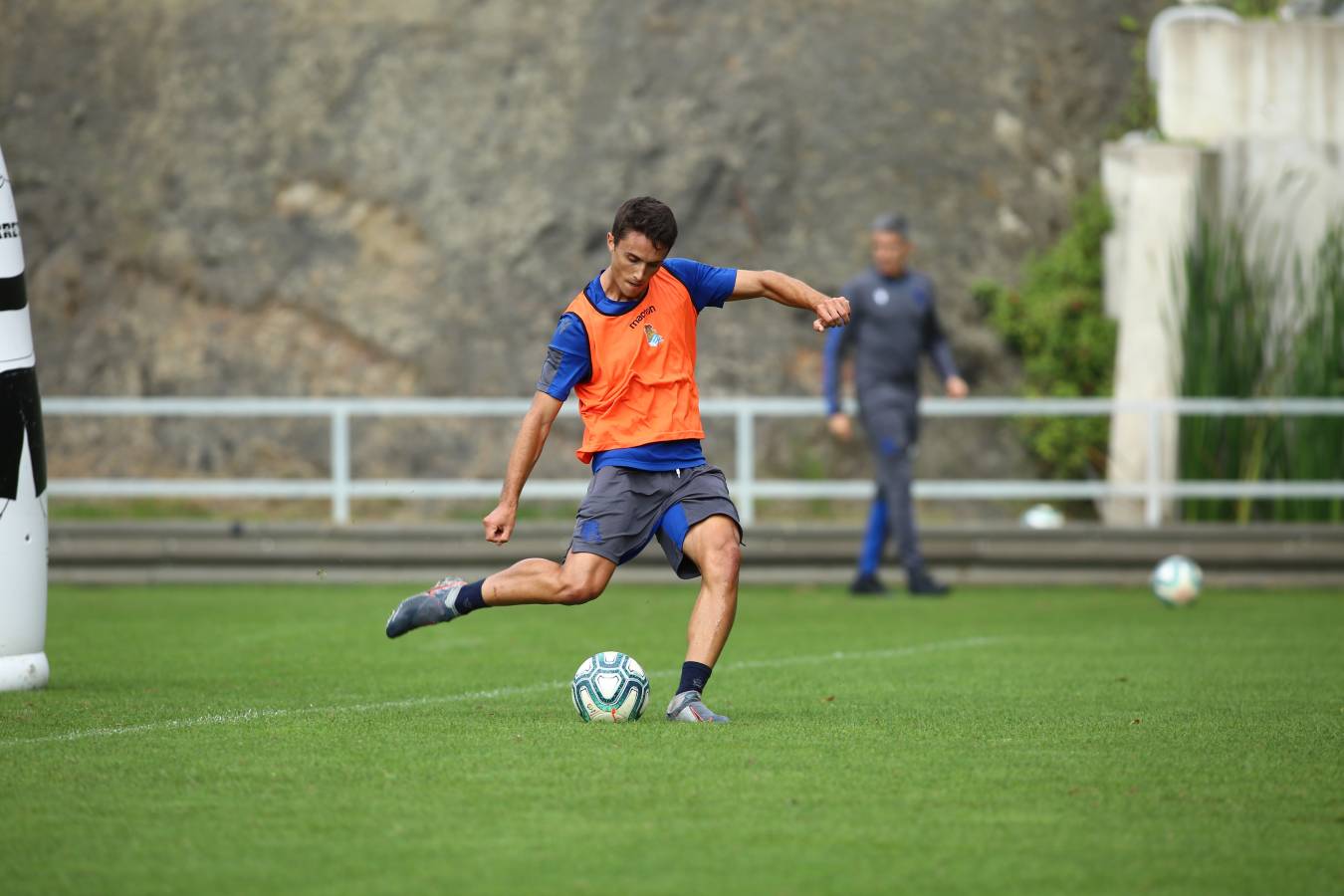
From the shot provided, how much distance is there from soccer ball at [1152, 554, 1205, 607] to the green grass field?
2.57 metres

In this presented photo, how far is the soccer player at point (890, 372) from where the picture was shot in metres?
13.9

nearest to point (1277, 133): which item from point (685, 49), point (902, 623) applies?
point (685, 49)

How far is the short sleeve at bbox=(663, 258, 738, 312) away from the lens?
7320 millimetres

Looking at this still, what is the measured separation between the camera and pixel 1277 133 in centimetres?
1853

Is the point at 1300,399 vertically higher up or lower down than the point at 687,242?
lower down

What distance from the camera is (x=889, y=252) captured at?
14.0m

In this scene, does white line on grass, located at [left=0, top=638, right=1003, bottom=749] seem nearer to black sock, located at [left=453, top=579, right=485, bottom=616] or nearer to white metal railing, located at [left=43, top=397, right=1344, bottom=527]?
black sock, located at [left=453, top=579, right=485, bottom=616]

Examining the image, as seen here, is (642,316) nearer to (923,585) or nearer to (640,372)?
(640,372)

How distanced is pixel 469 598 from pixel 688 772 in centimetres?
183

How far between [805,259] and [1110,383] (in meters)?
3.64

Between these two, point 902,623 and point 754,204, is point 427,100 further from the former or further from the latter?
point 902,623

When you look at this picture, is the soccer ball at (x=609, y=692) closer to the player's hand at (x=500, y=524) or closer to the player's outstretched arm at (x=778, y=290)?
the player's hand at (x=500, y=524)

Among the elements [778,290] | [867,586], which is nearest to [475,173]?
[867,586]

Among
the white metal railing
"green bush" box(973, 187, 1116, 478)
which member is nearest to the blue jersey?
the white metal railing
